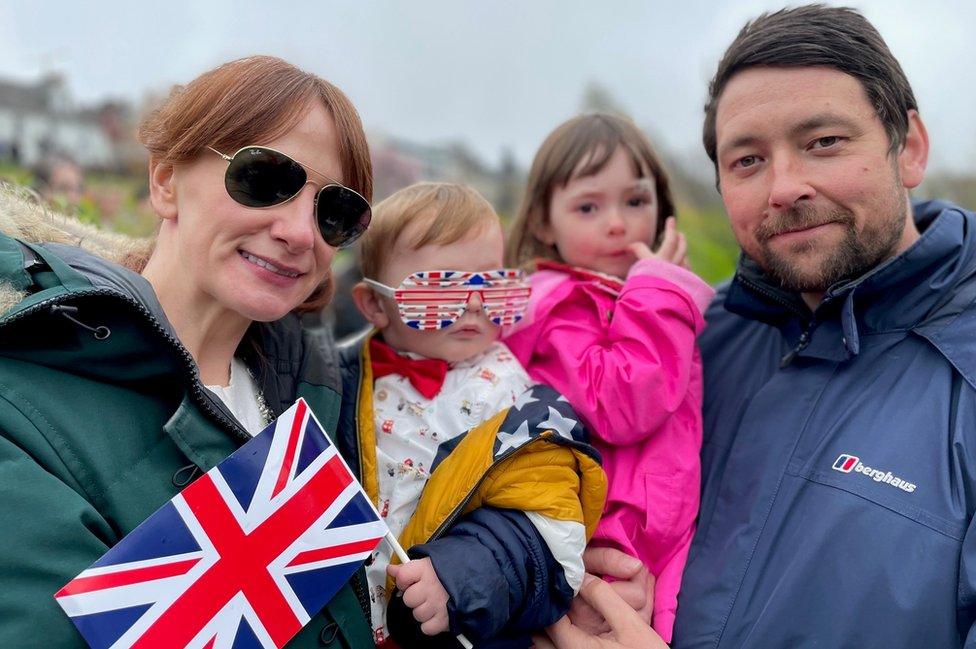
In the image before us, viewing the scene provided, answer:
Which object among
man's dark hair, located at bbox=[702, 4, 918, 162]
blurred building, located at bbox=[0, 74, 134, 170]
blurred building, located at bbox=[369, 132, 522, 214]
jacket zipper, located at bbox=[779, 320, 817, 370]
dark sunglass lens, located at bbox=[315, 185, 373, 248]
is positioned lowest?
blurred building, located at bbox=[0, 74, 134, 170]

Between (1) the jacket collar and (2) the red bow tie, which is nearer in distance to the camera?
(1) the jacket collar

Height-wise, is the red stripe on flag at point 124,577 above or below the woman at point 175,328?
below

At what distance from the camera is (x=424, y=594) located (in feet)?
7.14

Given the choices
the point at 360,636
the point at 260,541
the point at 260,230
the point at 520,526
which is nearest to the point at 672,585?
the point at 520,526

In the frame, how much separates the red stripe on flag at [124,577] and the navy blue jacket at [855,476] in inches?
63.3

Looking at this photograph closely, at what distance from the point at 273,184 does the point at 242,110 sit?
9.2 inches

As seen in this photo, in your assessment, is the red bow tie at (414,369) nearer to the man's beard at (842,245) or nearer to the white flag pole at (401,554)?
the white flag pole at (401,554)

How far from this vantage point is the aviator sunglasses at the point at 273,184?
2152mm

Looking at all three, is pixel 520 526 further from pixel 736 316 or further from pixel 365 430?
pixel 736 316

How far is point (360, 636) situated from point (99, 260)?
1318 mm

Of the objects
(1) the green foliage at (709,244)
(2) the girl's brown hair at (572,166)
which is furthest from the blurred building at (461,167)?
(2) the girl's brown hair at (572,166)

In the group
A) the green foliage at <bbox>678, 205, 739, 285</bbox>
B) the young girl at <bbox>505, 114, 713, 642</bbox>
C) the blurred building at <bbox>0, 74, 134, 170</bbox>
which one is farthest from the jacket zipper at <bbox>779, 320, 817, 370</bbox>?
the blurred building at <bbox>0, 74, 134, 170</bbox>

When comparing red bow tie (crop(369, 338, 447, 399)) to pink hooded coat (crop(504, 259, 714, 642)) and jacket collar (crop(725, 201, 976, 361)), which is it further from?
jacket collar (crop(725, 201, 976, 361))

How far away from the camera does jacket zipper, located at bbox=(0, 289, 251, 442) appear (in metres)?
1.78
